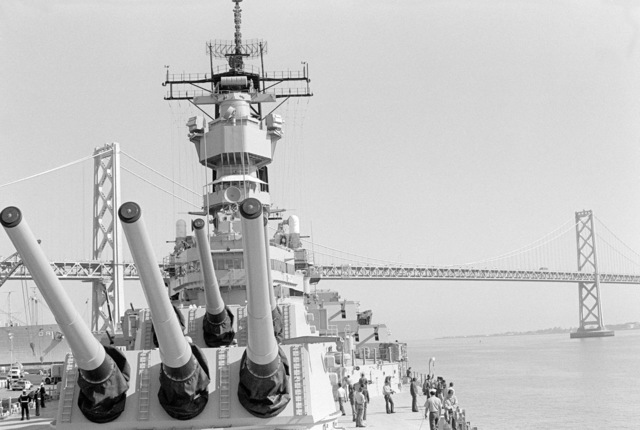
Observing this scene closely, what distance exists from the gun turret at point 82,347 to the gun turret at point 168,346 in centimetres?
41

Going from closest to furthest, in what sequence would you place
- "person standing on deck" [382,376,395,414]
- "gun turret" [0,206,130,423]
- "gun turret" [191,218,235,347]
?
"gun turret" [0,206,130,423] → "gun turret" [191,218,235,347] → "person standing on deck" [382,376,395,414]

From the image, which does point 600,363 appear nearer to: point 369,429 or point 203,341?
→ point 369,429

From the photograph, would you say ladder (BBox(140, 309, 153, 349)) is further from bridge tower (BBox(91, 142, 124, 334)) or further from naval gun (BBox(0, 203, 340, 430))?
bridge tower (BBox(91, 142, 124, 334))

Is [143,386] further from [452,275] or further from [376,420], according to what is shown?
[452,275]

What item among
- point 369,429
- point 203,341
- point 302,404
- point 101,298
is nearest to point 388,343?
point 369,429

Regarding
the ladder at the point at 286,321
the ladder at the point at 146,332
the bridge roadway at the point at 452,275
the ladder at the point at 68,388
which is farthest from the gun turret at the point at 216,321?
the bridge roadway at the point at 452,275

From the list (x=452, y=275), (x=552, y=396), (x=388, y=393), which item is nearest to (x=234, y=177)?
(x=388, y=393)

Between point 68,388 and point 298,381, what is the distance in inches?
86.3

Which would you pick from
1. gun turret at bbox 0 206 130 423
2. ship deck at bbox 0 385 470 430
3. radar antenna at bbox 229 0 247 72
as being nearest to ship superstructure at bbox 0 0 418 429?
gun turret at bbox 0 206 130 423

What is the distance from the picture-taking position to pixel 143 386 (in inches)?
297

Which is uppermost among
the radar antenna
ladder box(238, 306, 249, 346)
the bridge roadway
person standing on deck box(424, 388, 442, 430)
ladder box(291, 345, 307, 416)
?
the radar antenna

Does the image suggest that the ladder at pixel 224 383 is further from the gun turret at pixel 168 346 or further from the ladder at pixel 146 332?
the ladder at pixel 146 332

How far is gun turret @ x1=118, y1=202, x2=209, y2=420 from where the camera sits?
572 cm

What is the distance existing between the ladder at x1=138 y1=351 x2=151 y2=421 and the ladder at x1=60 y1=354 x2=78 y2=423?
23.4 inches
